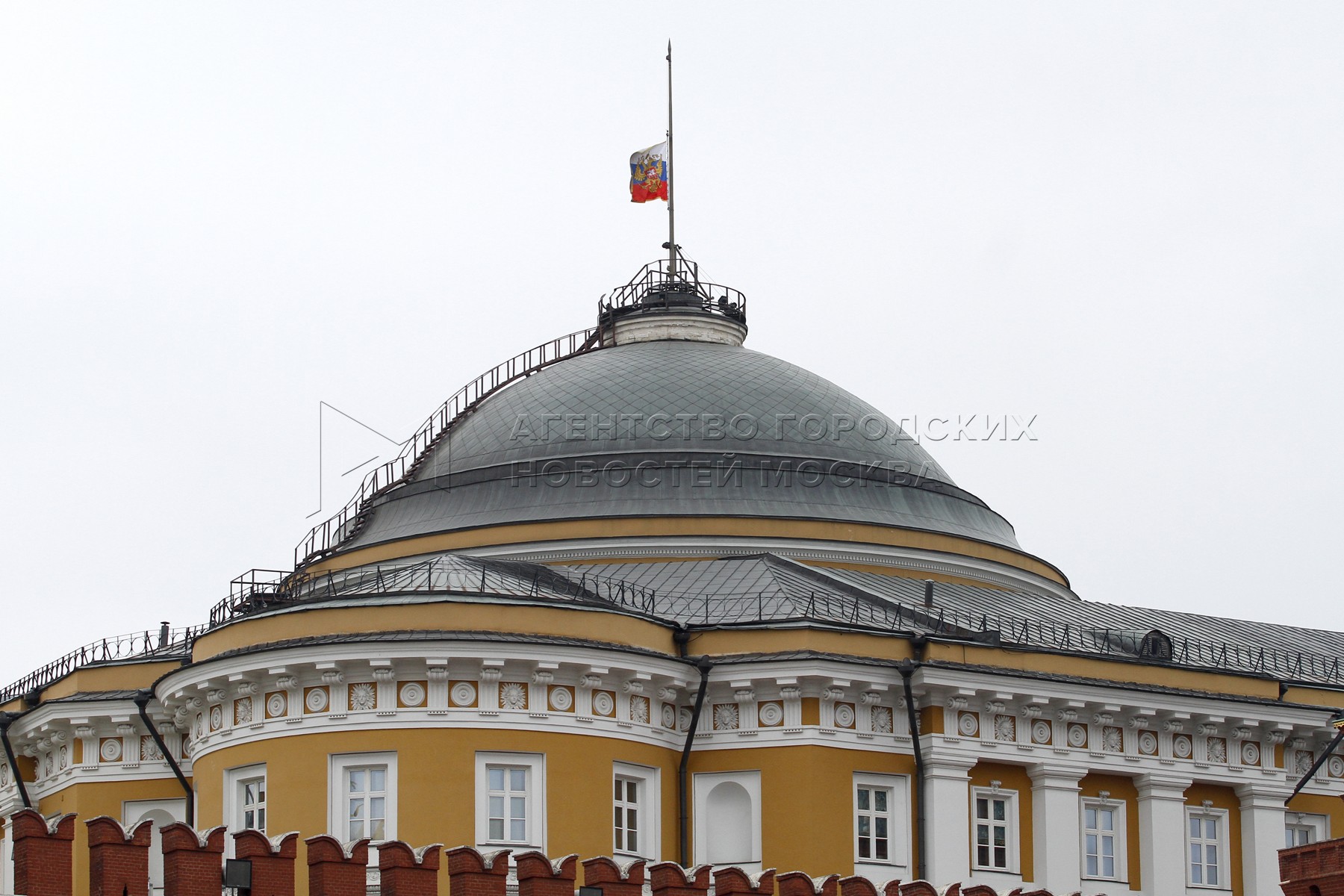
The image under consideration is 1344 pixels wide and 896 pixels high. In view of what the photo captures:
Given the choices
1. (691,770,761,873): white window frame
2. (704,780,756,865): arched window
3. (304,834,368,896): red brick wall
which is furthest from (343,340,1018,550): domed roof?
(304,834,368,896): red brick wall

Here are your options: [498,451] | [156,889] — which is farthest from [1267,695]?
[156,889]

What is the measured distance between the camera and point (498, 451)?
43656mm

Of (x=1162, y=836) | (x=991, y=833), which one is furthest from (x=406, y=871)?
(x=1162, y=836)

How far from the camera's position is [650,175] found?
51.9 meters

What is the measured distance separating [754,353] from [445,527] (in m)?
8.44

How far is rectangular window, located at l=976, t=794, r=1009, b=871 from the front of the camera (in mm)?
36000

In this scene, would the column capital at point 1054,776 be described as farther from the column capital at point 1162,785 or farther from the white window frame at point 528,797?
the white window frame at point 528,797

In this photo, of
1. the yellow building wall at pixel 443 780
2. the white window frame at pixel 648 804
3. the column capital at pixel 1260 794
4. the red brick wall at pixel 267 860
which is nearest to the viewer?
the red brick wall at pixel 267 860

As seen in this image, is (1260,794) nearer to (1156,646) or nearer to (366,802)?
(1156,646)

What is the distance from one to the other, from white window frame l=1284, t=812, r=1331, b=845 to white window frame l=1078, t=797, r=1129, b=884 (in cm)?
342

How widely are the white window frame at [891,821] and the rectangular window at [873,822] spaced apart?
0.01 m

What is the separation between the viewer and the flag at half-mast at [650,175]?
170 ft

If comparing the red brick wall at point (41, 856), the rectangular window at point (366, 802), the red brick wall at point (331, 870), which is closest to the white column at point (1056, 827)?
the rectangular window at point (366, 802)

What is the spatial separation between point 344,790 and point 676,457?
35.6 ft
